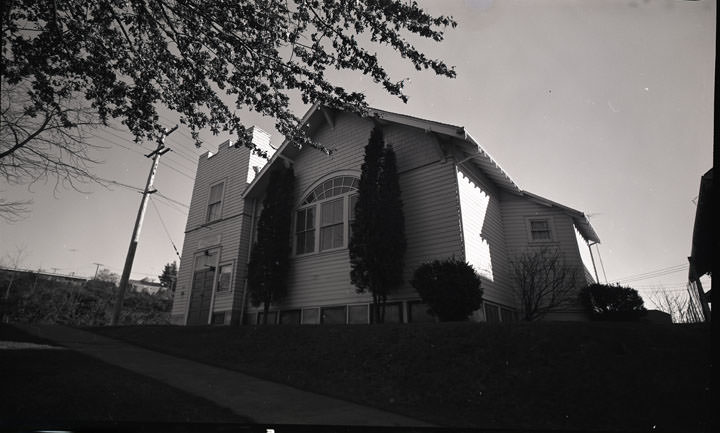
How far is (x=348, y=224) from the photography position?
12273 mm

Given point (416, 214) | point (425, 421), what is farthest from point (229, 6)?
point (416, 214)

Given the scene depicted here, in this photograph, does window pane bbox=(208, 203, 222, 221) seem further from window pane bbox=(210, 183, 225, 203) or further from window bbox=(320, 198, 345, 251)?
window bbox=(320, 198, 345, 251)

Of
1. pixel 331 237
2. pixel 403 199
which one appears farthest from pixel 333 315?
pixel 403 199

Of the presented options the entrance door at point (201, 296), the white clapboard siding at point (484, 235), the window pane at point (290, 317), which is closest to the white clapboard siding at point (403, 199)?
the window pane at point (290, 317)

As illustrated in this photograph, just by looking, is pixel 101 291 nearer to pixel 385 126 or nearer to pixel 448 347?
pixel 385 126

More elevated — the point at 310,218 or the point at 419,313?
the point at 310,218

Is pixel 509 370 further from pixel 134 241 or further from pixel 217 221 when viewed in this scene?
pixel 134 241

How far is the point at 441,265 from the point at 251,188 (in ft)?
29.4

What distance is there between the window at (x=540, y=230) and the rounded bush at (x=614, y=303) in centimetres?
232

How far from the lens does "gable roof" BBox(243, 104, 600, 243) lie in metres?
10.7

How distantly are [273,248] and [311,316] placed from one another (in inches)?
104

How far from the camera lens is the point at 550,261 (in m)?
12.2

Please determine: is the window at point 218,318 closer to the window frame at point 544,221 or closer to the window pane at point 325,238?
the window pane at point 325,238

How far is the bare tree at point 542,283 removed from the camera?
460 inches
